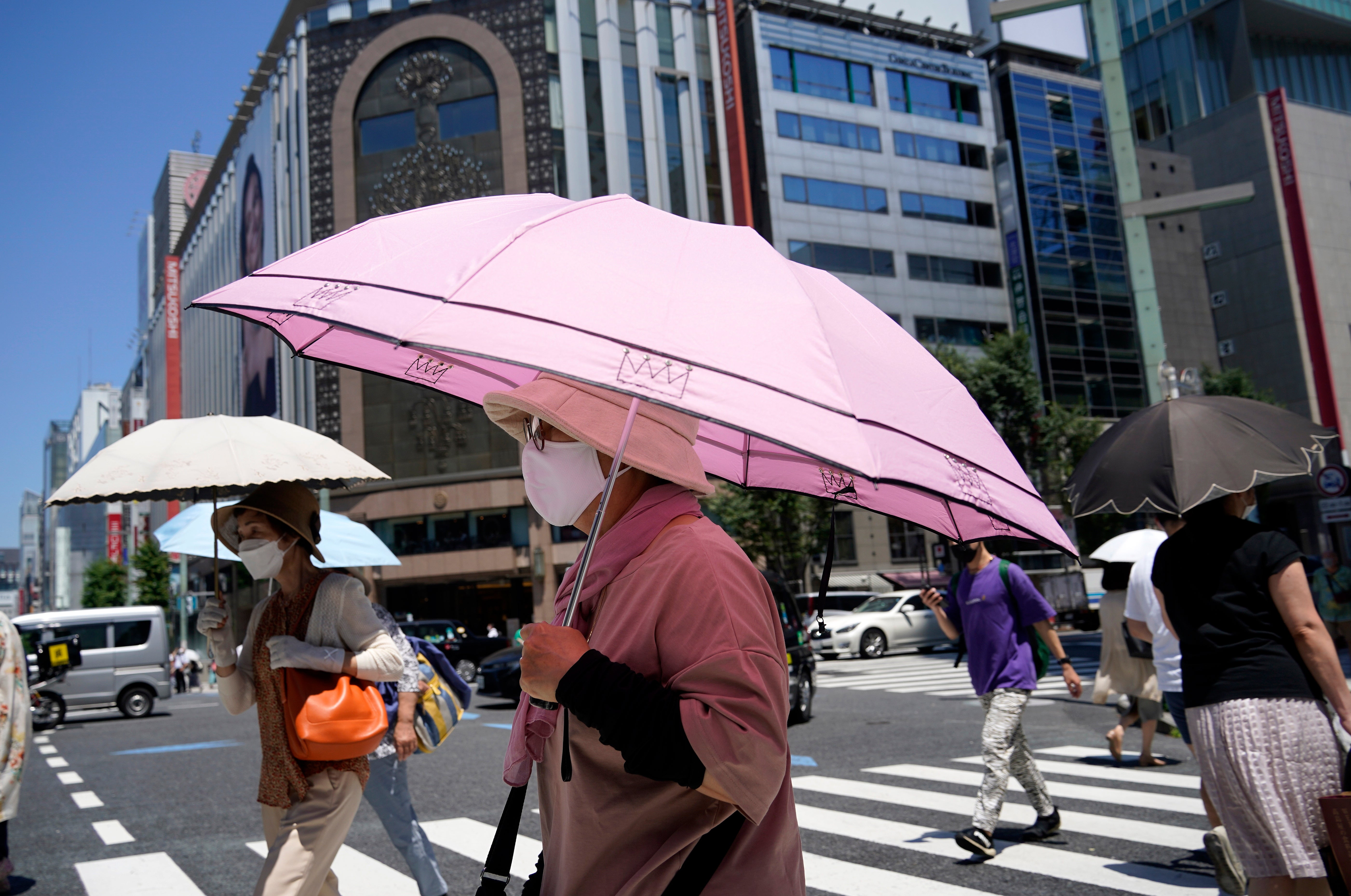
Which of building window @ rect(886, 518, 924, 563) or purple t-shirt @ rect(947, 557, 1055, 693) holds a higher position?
building window @ rect(886, 518, 924, 563)

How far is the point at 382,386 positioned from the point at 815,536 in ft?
65.3

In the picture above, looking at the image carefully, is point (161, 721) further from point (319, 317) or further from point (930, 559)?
point (930, 559)

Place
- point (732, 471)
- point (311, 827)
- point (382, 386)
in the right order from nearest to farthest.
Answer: point (732, 471)
point (311, 827)
point (382, 386)

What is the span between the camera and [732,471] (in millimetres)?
2938

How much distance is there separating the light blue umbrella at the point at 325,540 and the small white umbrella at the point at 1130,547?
5056 mm

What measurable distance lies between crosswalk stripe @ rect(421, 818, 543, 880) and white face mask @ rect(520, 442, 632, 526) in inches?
163

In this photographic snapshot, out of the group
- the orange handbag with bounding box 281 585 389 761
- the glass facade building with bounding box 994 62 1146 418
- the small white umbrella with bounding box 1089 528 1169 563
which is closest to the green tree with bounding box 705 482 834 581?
the glass facade building with bounding box 994 62 1146 418

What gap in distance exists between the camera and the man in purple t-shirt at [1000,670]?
227 inches

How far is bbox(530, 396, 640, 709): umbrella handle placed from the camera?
200 cm

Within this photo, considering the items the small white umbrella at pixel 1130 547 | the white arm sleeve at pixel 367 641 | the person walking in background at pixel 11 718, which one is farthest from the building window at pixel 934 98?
the white arm sleeve at pixel 367 641

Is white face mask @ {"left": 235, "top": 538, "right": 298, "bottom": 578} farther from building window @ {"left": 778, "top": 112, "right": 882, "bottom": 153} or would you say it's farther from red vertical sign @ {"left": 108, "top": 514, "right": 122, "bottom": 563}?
red vertical sign @ {"left": 108, "top": 514, "right": 122, "bottom": 563}

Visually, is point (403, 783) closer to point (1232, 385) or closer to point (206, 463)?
point (206, 463)

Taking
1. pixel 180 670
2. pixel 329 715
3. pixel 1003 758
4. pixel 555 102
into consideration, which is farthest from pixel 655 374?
pixel 555 102

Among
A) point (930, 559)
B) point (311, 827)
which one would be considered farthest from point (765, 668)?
point (930, 559)
